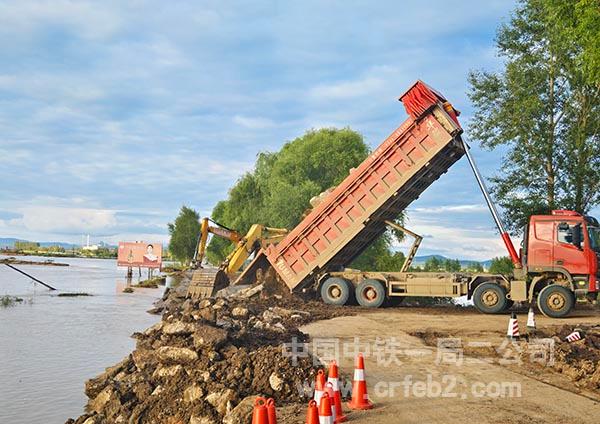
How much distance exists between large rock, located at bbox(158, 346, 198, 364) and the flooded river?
1.43 meters

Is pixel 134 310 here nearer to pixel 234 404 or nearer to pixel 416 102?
pixel 416 102

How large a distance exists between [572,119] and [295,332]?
1688cm

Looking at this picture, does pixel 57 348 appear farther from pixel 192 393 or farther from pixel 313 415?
pixel 313 415

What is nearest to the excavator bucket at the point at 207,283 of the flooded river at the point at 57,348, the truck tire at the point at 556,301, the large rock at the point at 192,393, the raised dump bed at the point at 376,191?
the flooded river at the point at 57,348

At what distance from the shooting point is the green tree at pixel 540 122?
22922 millimetres

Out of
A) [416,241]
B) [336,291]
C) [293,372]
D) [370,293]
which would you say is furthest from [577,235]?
A: [293,372]

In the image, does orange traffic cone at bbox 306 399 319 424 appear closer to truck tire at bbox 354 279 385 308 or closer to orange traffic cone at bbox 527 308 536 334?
orange traffic cone at bbox 527 308 536 334

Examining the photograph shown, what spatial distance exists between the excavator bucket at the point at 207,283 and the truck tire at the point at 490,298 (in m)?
9.12

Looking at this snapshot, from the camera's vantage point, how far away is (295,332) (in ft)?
40.0

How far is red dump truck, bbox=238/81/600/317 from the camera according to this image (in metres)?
16.0

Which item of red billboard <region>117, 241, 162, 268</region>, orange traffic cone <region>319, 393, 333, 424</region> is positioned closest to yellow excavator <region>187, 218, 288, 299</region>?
orange traffic cone <region>319, 393, 333, 424</region>

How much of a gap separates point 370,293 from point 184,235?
52979 millimetres

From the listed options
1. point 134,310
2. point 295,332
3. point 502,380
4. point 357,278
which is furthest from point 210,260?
point 502,380

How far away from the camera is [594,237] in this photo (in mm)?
16031
